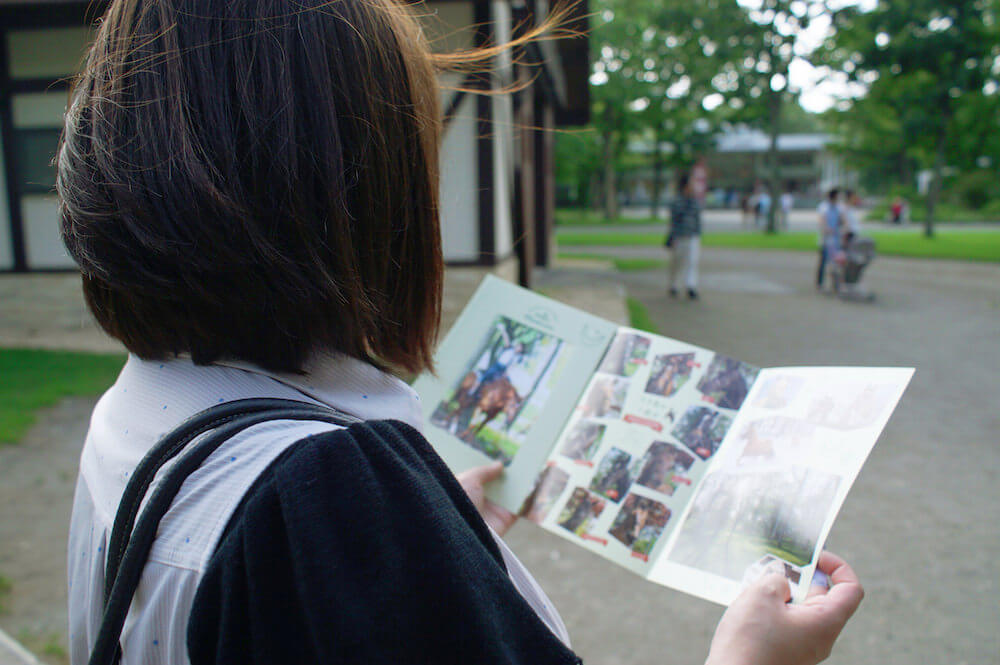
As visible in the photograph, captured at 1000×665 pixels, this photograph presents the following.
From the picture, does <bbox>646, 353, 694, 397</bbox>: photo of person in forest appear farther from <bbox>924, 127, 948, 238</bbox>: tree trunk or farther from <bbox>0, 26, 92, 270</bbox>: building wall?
<bbox>924, 127, 948, 238</bbox>: tree trunk

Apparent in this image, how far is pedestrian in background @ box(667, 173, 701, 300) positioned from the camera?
408 inches

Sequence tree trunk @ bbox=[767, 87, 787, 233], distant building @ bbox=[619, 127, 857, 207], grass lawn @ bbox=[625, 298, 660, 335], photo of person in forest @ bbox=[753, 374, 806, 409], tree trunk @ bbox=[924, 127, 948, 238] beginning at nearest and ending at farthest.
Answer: photo of person in forest @ bbox=[753, 374, 806, 409] → grass lawn @ bbox=[625, 298, 660, 335] → tree trunk @ bbox=[924, 127, 948, 238] → tree trunk @ bbox=[767, 87, 787, 233] → distant building @ bbox=[619, 127, 857, 207]

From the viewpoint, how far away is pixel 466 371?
4.94 feet

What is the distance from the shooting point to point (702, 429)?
134cm

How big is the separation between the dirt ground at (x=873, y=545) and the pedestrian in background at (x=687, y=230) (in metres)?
3.30

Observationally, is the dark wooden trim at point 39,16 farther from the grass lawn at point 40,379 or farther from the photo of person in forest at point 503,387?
the photo of person in forest at point 503,387

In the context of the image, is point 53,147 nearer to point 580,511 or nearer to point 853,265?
point 580,511

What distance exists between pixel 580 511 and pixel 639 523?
0.12 m

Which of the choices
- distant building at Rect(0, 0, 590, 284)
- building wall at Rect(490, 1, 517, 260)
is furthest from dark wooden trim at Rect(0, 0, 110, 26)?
building wall at Rect(490, 1, 517, 260)

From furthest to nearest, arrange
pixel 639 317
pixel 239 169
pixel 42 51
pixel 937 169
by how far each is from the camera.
A: pixel 937 169
pixel 42 51
pixel 639 317
pixel 239 169

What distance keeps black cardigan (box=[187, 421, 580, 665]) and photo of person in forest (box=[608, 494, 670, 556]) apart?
632 millimetres

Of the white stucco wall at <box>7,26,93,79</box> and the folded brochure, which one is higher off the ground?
the white stucco wall at <box>7,26,93,79</box>

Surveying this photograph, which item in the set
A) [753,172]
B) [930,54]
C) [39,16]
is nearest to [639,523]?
[39,16]

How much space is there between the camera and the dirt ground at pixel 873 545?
102 inches
